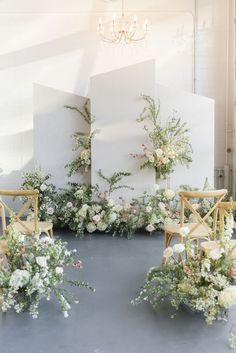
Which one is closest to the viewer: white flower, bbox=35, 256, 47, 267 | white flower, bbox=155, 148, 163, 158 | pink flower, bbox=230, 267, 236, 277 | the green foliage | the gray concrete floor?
the gray concrete floor

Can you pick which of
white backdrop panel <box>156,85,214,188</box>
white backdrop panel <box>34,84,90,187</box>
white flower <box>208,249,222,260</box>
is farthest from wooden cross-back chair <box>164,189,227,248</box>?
white backdrop panel <box>34,84,90,187</box>

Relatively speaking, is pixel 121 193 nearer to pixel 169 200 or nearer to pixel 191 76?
pixel 169 200

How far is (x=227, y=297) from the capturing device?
3137 millimetres

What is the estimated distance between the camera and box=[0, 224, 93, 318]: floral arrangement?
3.35m

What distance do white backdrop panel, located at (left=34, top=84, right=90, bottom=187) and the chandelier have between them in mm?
1450

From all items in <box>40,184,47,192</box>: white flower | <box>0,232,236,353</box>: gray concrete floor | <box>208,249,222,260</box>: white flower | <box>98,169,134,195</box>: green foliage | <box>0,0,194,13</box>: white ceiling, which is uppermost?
<box>0,0,194,13</box>: white ceiling

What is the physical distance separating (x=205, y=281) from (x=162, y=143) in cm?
290

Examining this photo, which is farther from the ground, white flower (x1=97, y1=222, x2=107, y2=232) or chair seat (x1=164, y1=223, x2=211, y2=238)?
chair seat (x1=164, y1=223, x2=211, y2=238)

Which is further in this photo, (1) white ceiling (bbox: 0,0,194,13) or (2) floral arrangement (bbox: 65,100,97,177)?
(1) white ceiling (bbox: 0,0,194,13)

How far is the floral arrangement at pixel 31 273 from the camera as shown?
11.0 feet

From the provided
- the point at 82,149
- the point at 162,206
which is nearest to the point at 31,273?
the point at 162,206

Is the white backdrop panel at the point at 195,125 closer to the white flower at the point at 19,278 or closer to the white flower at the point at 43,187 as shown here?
the white flower at the point at 43,187

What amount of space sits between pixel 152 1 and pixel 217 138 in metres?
2.33

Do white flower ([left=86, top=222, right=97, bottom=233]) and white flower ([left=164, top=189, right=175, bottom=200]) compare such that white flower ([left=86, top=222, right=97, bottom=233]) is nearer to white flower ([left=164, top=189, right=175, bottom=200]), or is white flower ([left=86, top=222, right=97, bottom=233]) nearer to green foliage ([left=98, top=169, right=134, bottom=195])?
green foliage ([left=98, top=169, right=134, bottom=195])
